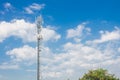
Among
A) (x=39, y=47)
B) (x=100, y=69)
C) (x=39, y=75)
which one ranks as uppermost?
(x=100, y=69)

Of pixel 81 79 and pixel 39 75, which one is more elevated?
pixel 81 79

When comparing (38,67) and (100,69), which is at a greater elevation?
(100,69)

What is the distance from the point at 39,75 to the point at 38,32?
6.81 m

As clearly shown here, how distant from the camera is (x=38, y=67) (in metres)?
34.3

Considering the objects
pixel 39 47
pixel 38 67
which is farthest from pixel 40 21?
pixel 38 67

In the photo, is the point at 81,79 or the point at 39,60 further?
the point at 81,79

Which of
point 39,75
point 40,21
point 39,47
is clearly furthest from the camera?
point 40,21

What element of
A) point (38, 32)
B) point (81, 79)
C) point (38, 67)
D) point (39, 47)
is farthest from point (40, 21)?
point (81, 79)

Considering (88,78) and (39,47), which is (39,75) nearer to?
(39,47)

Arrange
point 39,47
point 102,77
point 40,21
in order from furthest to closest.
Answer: point 102,77 → point 40,21 → point 39,47

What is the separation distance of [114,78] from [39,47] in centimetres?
4904

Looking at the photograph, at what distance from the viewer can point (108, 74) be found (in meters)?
81.9

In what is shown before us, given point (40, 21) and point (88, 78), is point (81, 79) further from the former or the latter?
point (40, 21)

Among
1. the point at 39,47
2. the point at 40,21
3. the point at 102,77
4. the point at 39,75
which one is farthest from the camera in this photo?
the point at 102,77
